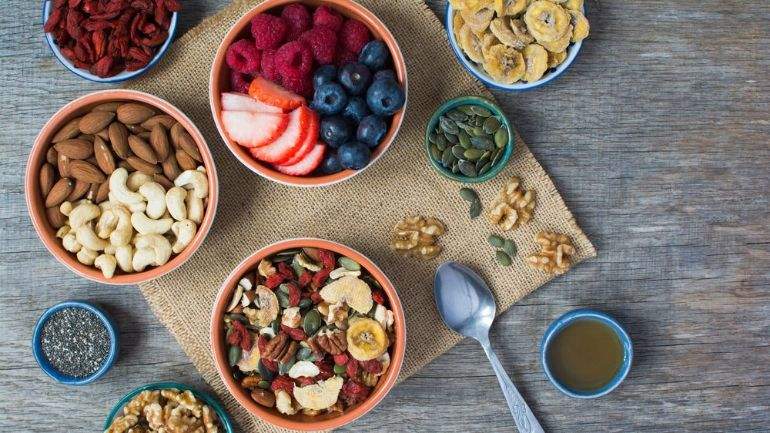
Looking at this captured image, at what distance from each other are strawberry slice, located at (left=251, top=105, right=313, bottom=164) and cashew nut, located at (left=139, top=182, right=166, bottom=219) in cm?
20

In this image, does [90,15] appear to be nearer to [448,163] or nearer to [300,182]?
[300,182]

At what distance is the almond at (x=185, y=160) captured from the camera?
1.38 meters

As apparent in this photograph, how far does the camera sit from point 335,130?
128 centimetres

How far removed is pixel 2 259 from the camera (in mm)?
1534

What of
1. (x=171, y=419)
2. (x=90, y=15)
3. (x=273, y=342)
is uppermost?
(x=90, y=15)

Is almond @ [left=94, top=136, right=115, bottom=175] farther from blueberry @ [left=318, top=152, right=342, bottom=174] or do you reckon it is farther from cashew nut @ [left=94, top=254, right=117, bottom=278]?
blueberry @ [left=318, top=152, right=342, bottom=174]

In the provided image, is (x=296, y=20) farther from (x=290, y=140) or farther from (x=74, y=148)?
(x=74, y=148)

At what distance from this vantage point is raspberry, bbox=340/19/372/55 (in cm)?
137

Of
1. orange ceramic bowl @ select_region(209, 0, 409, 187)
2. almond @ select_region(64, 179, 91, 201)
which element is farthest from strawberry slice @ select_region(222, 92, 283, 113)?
almond @ select_region(64, 179, 91, 201)

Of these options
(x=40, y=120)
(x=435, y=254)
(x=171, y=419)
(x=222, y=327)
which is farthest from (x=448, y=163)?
(x=40, y=120)

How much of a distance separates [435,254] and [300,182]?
356 mm

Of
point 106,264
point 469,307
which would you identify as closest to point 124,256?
point 106,264

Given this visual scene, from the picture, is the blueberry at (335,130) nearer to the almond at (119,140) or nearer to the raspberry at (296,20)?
the raspberry at (296,20)

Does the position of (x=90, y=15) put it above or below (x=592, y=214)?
above
